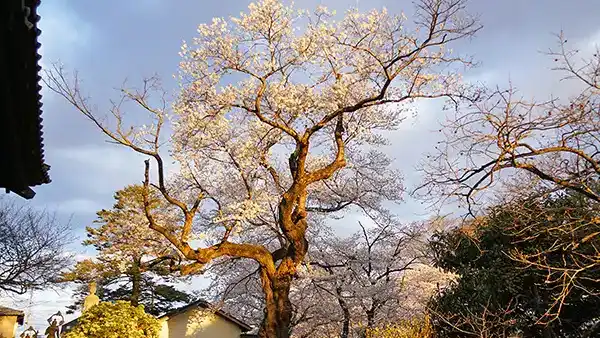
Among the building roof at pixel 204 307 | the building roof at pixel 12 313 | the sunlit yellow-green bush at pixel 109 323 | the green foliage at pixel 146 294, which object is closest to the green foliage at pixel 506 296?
the sunlit yellow-green bush at pixel 109 323

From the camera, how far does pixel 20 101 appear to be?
323 centimetres

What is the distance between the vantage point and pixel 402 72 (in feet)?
33.4

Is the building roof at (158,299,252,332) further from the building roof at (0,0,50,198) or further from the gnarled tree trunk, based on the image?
the building roof at (0,0,50,198)

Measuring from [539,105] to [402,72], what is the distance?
5.28m

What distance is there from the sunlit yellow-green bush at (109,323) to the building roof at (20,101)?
568 cm

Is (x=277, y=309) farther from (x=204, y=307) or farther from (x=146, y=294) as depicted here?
(x=146, y=294)

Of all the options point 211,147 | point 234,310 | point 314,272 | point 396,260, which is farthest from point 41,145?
point 234,310

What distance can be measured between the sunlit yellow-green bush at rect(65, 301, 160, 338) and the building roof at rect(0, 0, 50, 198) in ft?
18.6

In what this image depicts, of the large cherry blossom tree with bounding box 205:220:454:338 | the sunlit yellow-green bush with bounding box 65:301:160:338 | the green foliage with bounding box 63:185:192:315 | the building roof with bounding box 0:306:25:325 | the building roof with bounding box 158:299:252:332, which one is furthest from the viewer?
the green foliage with bounding box 63:185:192:315

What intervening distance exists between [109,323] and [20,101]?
7478mm

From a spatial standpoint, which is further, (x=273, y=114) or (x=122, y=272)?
(x=122, y=272)

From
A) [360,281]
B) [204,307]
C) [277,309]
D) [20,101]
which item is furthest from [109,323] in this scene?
[360,281]

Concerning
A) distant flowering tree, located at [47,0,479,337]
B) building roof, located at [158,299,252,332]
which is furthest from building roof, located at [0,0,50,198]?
building roof, located at [158,299,252,332]

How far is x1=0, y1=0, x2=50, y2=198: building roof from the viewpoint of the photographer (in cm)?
251
